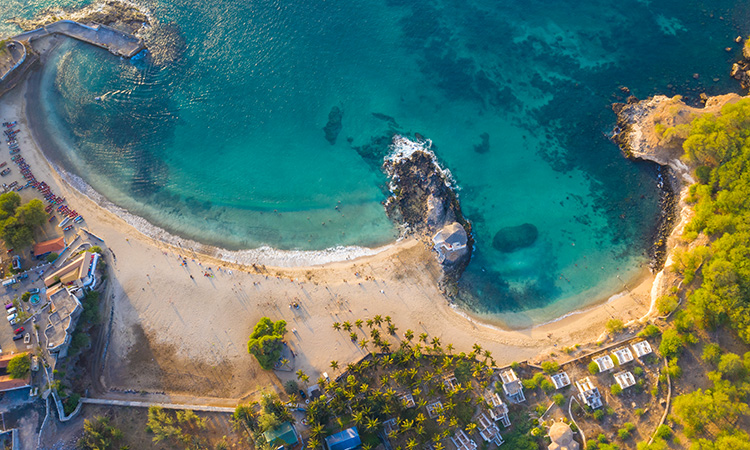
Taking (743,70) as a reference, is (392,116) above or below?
below

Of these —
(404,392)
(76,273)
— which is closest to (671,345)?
(404,392)

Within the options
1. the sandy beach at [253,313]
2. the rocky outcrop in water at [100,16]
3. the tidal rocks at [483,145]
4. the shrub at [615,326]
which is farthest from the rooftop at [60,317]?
the shrub at [615,326]

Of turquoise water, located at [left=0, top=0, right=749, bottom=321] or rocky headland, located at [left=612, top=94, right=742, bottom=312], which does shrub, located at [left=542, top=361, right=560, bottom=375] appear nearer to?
turquoise water, located at [left=0, top=0, right=749, bottom=321]

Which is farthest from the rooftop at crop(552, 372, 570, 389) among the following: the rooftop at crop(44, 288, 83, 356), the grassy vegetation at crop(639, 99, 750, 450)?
the rooftop at crop(44, 288, 83, 356)

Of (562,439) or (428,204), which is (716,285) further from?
(428,204)

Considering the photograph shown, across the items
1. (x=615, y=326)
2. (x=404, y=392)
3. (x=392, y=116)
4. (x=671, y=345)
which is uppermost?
(x=392, y=116)

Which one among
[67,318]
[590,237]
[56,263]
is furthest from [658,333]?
[56,263]

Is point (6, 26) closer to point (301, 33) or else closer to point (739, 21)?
point (301, 33)
